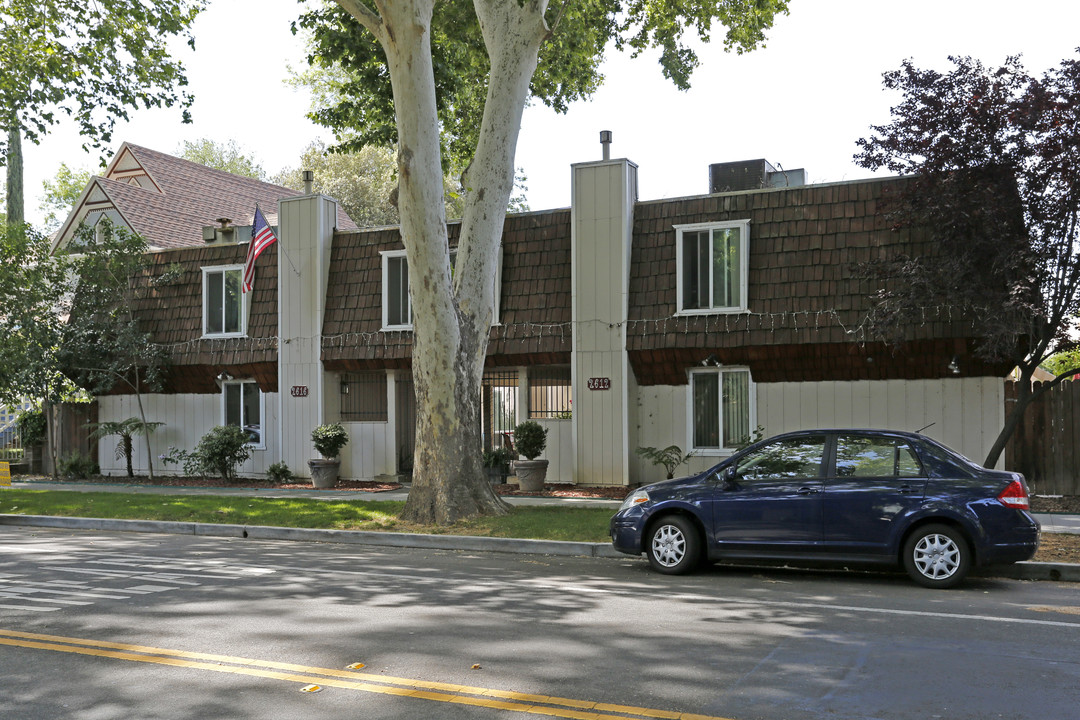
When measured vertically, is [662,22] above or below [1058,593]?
above

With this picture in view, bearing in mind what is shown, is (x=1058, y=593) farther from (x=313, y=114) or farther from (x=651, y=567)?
(x=313, y=114)

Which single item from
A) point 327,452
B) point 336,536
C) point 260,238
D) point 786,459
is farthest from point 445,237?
point 260,238

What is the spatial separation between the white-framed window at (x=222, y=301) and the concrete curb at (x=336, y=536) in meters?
7.66

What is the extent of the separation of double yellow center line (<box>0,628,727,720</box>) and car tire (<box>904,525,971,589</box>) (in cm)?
500

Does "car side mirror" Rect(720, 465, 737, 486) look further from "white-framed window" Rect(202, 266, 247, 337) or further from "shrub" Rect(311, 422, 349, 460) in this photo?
"white-framed window" Rect(202, 266, 247, 337)

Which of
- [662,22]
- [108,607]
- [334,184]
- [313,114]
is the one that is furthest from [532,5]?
[334,184]

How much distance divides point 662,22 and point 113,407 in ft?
53.9

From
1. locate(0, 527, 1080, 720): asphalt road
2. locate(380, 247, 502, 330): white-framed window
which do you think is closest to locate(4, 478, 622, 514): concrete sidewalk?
locate(380, 247, 502, 330): white-framed window

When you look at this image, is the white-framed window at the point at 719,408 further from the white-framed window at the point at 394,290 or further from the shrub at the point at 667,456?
the white-framed window at the point at 394,290

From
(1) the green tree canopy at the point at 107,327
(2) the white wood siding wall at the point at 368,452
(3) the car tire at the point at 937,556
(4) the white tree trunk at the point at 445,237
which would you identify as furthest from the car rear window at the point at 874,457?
(1) the green tree canopy at the point at 107,327

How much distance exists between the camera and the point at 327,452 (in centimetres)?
2139

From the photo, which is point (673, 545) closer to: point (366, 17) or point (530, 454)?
point (366, 17)

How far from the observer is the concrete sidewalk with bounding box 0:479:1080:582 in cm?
1052

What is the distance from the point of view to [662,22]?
20547 millimetres
